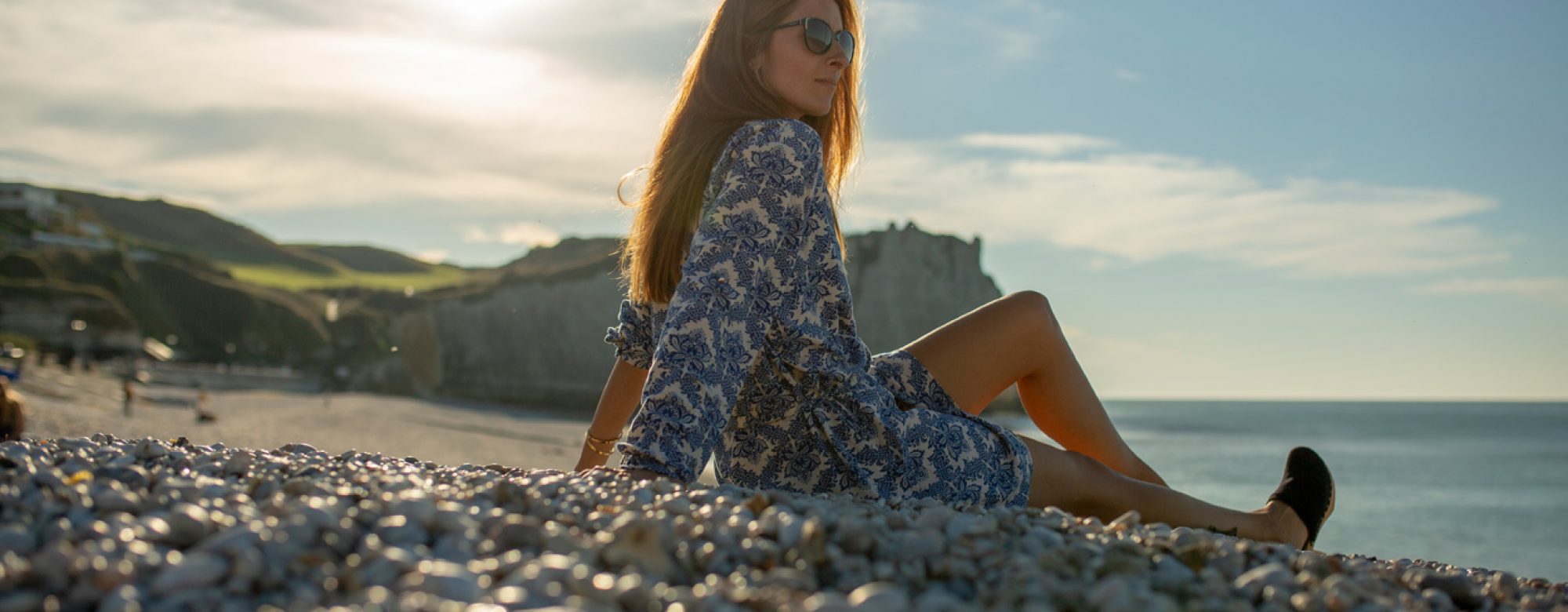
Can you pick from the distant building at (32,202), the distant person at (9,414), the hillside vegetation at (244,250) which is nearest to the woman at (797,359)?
the distant person at (9,414)

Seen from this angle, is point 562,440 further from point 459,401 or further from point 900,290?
point 459,401

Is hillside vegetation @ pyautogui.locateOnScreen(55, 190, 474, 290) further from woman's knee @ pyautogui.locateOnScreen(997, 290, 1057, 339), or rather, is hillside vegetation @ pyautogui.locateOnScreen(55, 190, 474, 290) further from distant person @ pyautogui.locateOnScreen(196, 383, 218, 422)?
woman's knee @ pyautogui.locateOnScreen(997, 290, 1057, 339)

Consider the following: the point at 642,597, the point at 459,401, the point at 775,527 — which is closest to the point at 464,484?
the point at 775,527

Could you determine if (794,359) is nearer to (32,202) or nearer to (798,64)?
(798,64)

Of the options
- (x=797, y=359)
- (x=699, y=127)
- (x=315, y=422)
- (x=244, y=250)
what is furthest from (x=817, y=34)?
(x=244, y=250)

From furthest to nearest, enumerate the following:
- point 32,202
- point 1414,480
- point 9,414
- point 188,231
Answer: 1. point 188,231
2. point 32,202
3. point 1414,480
4. point 9,414

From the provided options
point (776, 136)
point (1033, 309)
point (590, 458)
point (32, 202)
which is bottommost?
point (590, 458)

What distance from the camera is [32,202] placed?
2709 inches

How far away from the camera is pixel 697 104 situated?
2.38m

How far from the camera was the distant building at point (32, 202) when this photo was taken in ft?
213

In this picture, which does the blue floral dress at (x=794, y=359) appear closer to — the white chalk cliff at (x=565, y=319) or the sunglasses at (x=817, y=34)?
the sunglasses at (x=817, y=34)

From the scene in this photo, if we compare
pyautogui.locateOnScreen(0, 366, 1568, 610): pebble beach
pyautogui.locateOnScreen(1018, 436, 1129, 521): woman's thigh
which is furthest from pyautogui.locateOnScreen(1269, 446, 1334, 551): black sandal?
pyautogui.locateOnScreen(0, 366, 1568, 610): pebble beach

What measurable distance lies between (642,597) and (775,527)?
36 cm

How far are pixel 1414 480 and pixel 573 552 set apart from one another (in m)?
30.0
